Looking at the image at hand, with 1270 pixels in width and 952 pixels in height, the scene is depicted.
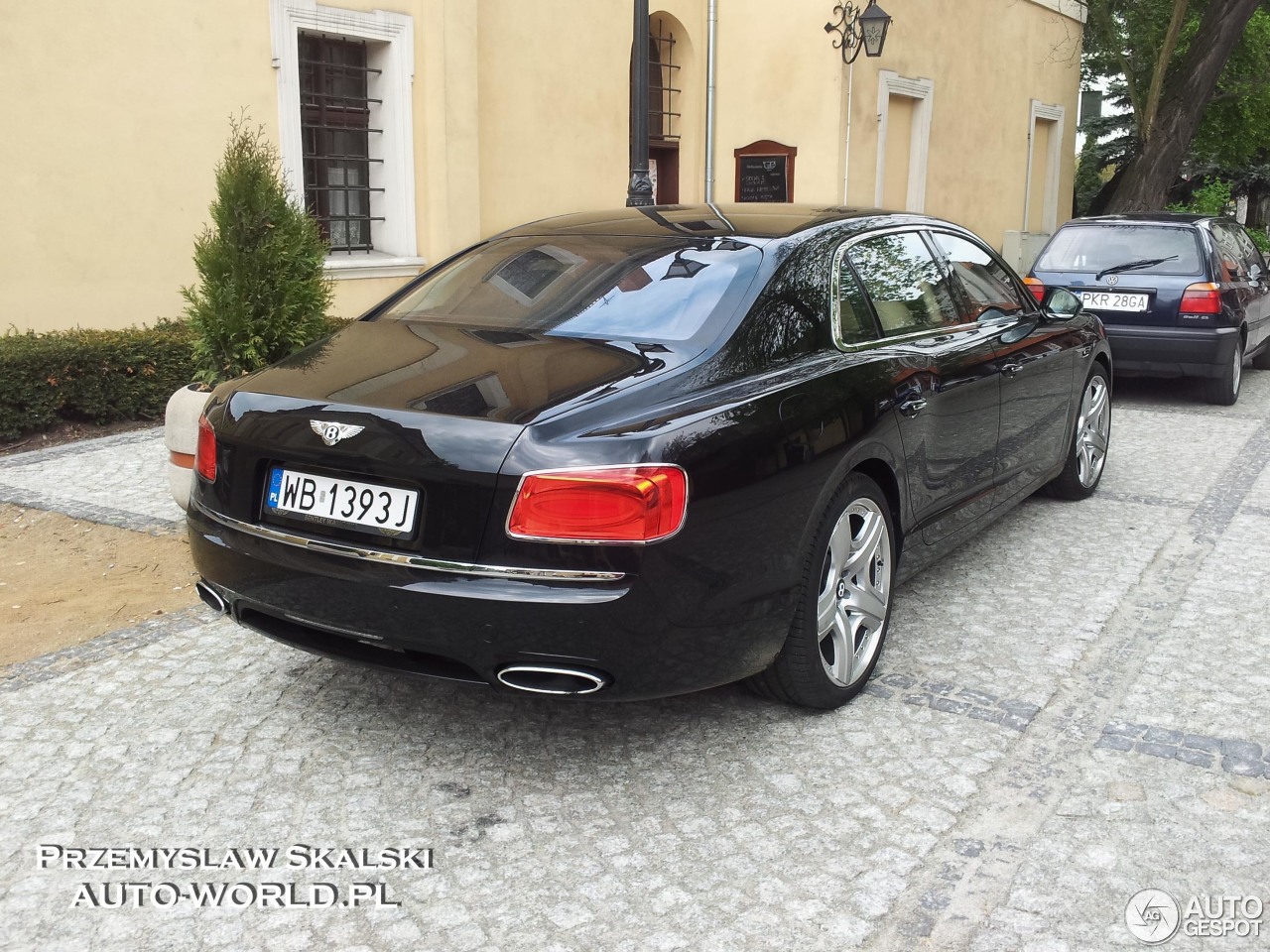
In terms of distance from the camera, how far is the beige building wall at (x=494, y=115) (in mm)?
9164

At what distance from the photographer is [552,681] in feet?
10.6

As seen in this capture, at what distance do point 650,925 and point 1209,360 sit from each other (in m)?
8.59

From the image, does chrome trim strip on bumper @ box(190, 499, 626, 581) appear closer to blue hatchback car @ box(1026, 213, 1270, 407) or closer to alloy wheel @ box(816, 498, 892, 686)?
alloy wheel @ box(816, 498, 892, 686)

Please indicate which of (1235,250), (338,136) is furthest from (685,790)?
(338,136)

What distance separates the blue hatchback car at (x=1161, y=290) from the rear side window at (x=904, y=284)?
17.0 ft

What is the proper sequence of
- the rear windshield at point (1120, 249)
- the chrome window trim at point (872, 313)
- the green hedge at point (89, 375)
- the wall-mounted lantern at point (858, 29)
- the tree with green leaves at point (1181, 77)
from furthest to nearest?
1. the tree with green leaves at point (1181, 77)
2. the wall-mounted lantern at point (858, 29)
3. the rear windshield at point (1120, 249)
4. the green hedge at point (89, 375)
5. the chrome window trim at point (872, 313)

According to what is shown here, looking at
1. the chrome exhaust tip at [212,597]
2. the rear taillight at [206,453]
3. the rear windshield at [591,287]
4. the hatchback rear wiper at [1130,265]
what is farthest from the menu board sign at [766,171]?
the chrome exhaust tip at [212,597]

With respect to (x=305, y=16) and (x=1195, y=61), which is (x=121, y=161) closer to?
(x=305, y=16)

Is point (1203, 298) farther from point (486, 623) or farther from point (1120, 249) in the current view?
point (486, 623)

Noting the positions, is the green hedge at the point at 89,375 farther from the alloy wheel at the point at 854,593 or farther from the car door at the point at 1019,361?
the alloy wheel at the point at 854,593

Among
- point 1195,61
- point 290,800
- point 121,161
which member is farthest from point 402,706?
point 1195,61

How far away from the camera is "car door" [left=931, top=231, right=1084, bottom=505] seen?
5.29 metres

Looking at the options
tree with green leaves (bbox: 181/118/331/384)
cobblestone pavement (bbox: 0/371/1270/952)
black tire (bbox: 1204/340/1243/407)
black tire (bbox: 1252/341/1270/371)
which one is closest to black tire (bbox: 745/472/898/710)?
cobblestone pavement (bbox: 0/371/1270/952)

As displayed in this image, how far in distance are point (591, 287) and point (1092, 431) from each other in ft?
12.4
